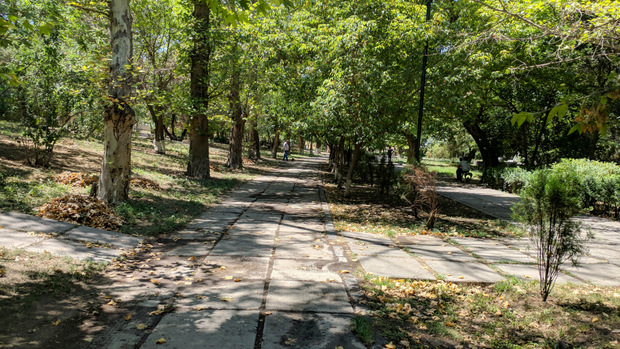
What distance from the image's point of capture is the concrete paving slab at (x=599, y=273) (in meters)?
5.20

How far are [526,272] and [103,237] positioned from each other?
644 centimetres

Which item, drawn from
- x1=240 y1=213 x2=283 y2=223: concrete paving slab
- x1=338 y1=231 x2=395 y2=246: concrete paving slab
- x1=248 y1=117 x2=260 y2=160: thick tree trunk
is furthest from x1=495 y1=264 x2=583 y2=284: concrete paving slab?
x1=248 y1=117 x2=260 y2=160: thick tree trunk

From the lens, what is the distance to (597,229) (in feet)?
30.7

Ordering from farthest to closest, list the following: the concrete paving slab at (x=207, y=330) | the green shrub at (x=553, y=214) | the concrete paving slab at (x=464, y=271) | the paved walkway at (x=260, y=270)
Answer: the concrete paving slab at (x=464, y=271)
the green shrub at (x=553, y=214)
the paved walkway at (x=260, y=270)
the concrete paving slab at (x=207, y=330)

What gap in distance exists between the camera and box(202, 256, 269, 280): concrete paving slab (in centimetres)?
471

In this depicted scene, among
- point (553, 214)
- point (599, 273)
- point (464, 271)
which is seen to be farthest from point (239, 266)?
point (599, 273)

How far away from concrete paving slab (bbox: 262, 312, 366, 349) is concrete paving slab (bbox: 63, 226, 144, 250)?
320 centimetres

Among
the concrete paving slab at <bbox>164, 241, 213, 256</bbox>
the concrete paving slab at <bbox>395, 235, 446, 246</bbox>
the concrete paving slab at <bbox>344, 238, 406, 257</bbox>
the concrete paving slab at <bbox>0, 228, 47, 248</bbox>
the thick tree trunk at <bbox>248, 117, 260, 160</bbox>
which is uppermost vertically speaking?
the thick tree trunk at <bbox>248, 117, 260, 160</bbox>

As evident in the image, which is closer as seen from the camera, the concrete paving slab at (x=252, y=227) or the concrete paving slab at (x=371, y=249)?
the concrete paving slab at (x=371, y=249)

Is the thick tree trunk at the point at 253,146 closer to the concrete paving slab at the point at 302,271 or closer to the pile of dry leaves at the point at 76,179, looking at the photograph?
the pile of dry leaves at the point at 76,179

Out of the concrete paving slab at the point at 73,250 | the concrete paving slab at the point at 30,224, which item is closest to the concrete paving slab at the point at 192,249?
the concrete paving slab at the point at 73,250

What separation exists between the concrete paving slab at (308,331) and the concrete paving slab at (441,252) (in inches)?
121

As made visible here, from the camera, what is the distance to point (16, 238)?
4.73m

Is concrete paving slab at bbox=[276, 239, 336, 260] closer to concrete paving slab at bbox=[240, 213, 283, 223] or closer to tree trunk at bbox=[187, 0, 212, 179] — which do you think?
concrete paving slab at bbox=[240, 213, 283, 223]
